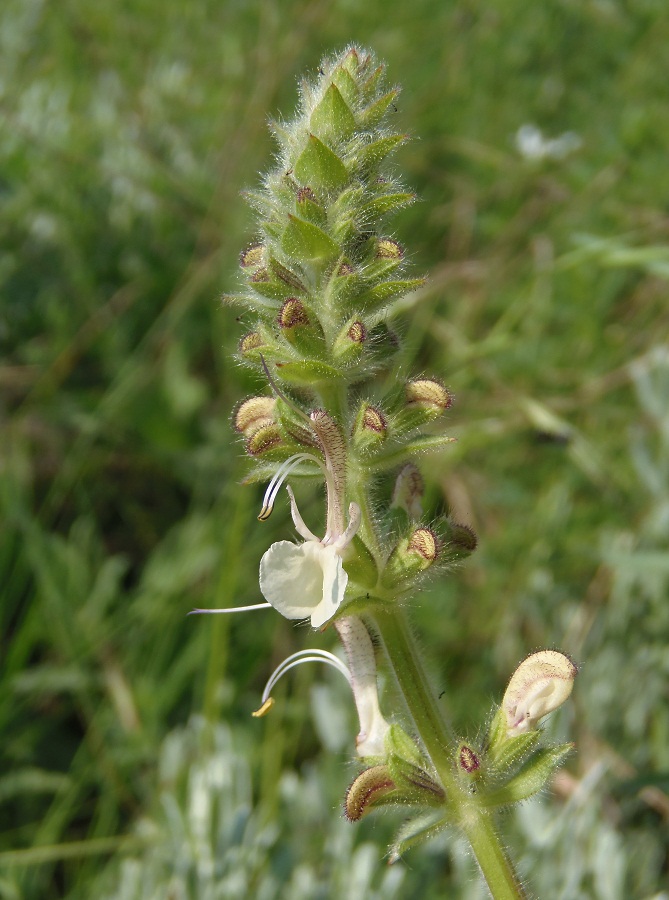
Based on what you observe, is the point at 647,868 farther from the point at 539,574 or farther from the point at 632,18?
the point at 632,18

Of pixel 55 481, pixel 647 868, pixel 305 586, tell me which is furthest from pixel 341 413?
pixel 55 481

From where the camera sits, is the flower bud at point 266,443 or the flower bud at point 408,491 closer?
the flower bud at point 266,443

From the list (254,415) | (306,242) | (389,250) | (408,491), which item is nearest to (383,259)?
(389,250)

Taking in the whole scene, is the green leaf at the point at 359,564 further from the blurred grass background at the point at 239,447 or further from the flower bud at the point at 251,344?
the blurred grass background at the point at 239,447

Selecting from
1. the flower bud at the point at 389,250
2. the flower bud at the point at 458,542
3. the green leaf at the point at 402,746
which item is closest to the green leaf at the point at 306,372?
the flower bud at the point at 389,250

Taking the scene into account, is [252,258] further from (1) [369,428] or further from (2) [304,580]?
(2) [304,580]
